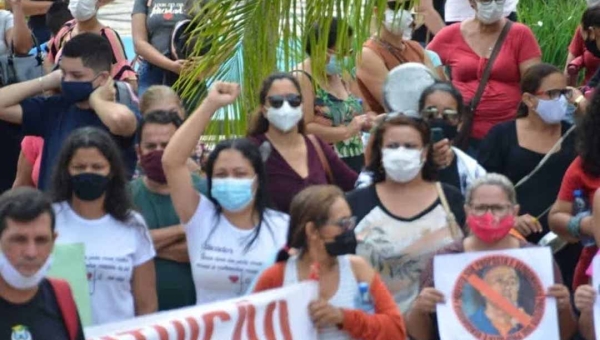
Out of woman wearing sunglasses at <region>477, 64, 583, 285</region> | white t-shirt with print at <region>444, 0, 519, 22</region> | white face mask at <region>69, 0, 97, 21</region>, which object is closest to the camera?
woman wearing sunglasses at <region>477, 64, 583, 285</region>

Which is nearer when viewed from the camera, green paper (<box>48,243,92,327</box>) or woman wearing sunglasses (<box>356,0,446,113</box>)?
green paper (<box>48,243,92,327</box>)

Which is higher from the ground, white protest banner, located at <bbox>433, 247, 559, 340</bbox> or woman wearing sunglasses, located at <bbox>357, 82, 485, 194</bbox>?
woman wearing sunglasses, located at <bbox>357, 82, 485, 194</bbox>

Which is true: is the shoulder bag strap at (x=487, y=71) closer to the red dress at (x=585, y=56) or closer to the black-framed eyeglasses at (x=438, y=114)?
the red dress at (x=585, y=56)

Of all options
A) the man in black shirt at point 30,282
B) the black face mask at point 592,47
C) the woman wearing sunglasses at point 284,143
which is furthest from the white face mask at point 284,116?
the black face mask at point 592,47

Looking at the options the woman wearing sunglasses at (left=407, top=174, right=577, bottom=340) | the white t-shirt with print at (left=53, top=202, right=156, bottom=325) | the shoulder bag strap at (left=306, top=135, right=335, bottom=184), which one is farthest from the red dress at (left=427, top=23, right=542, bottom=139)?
the white t-shirt with print at (left=53, top=202, right=156, bottom=325)

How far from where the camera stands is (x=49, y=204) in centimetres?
565

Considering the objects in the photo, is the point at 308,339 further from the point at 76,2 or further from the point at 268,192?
the point at 76,2

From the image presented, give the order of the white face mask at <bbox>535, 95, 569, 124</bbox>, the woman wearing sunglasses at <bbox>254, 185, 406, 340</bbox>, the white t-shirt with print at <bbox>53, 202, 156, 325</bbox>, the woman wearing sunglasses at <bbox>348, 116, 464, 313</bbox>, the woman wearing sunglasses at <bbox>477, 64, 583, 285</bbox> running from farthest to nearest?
the white face mask at <bbox>535, 95, 569, 124</bbox>, the woman wearing sunglasses at <bbox>477, 64, 583, 285</bbox>, the woman wearing sunglasses at <bbox>348, 116, 464, 313</bbox>, the white t-shirt with print at <bbox>53, 202, 156, 325</bbox>, the woman wearing sunglasses at <bbox>254, 185, 406, 340</bbox>

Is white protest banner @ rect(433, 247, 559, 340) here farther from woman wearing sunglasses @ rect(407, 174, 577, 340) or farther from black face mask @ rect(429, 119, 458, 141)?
black face mask @ rect(429, 119, 458, 141)

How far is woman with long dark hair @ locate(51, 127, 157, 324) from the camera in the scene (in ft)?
21.8

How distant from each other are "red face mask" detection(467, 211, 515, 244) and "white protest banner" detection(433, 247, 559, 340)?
0.27 feet

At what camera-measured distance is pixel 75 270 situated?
6395 millimetres

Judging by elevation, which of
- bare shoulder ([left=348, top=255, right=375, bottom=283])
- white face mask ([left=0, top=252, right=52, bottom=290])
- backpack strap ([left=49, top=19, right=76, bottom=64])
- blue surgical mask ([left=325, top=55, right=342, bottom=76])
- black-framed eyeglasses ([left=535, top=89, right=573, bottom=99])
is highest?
backpack strap ([left=49, top=19, right=76, bottom=64])

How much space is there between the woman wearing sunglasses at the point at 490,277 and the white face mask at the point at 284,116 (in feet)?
3.80
